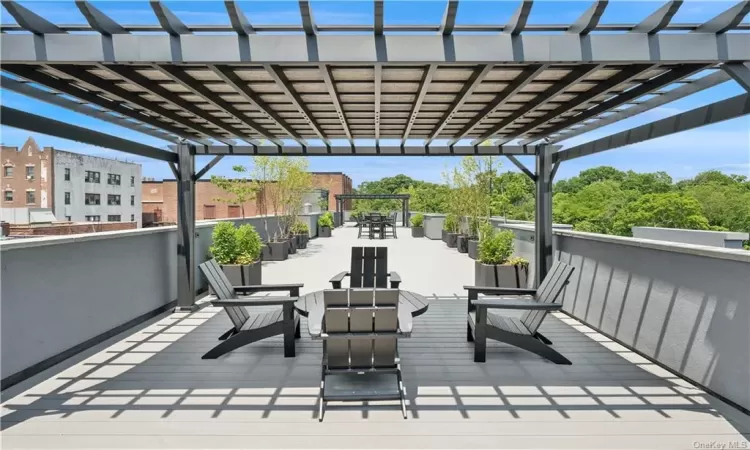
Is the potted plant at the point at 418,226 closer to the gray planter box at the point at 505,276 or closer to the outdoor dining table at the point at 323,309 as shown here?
the gray planter box at the point at 505,276

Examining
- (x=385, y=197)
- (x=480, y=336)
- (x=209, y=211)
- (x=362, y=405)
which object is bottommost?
(x=362, y=405)

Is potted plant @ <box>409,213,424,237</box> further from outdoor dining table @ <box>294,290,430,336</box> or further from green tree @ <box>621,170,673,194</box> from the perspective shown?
green tree @ <box>621,170,673,194</box>

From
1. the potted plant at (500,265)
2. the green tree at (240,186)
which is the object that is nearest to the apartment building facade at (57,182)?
the green tree at (240,186)

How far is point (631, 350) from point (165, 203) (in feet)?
205

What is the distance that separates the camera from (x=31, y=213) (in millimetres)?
52812

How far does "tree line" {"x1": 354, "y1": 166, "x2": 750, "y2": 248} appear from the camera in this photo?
117ft

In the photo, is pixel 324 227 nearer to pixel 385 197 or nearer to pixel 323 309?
pixel 385 197

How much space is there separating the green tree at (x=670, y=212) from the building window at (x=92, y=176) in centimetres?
6283

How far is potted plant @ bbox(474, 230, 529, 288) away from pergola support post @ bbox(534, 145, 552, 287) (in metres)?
0.99

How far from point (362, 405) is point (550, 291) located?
2316 millimetres

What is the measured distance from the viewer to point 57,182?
57.2 m

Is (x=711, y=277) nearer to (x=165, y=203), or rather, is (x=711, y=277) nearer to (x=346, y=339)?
(x=346, y=339)

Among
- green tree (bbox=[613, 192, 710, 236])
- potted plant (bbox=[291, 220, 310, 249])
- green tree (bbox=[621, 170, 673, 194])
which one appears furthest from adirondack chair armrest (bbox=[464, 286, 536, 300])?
green tree (bbox=[621, 170, 673, 194])

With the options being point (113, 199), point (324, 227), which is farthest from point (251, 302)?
point (113, 199)
